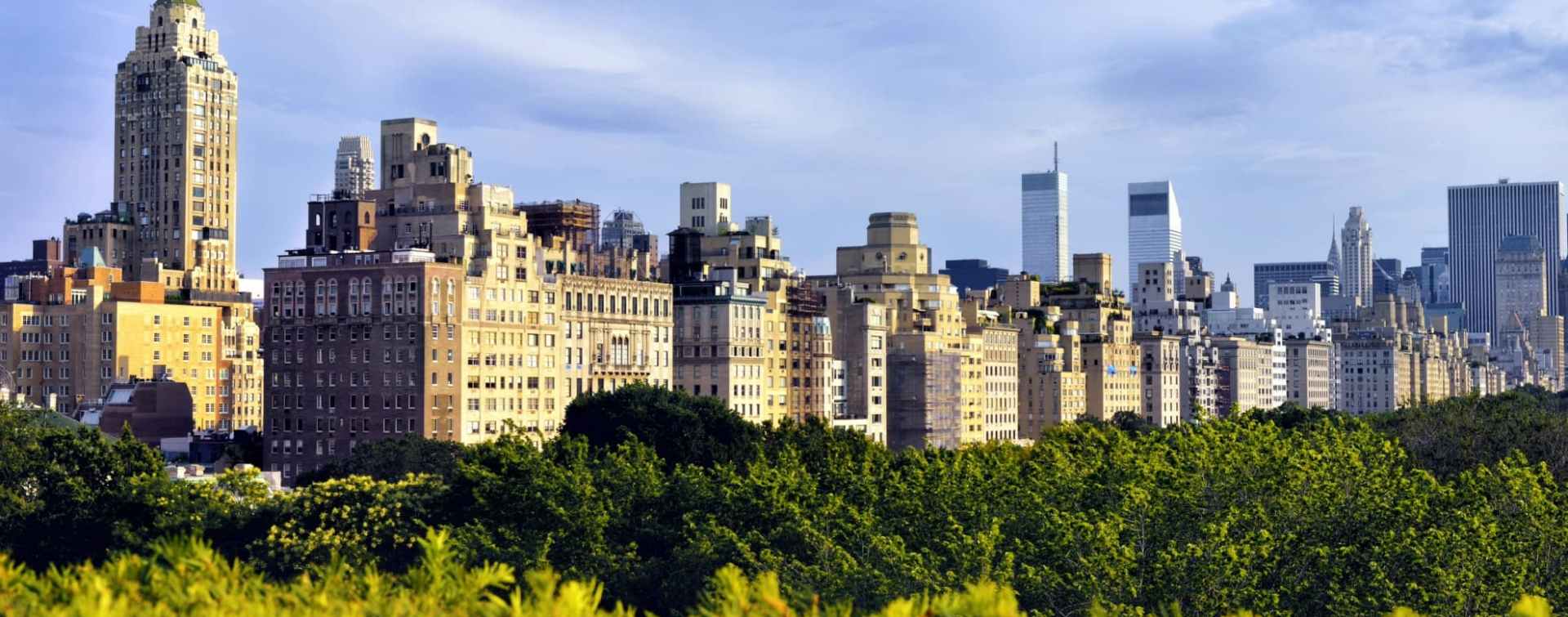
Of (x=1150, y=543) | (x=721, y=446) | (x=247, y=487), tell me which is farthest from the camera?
(x=721, y=446)

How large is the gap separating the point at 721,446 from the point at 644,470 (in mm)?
52044

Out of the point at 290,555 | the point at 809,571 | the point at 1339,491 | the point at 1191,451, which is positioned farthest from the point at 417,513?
the point at 1339,491

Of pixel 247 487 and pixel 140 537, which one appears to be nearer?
pixel 140 537

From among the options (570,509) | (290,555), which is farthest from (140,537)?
(570,509)

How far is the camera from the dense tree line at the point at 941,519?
293ft

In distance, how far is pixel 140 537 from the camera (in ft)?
400

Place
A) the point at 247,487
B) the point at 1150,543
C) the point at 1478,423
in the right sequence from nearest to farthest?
the point at 1150,543
the point at 247,487
the point at 1478,423

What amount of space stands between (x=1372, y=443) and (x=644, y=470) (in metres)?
39.6

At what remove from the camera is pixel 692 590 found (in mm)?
105562

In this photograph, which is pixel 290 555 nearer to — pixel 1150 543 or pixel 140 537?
pixel 140 537

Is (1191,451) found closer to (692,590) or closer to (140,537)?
(692,590)

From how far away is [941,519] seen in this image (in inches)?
4112

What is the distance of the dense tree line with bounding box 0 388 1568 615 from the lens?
293 feet

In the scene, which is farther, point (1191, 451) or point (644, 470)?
point (644, 470)
